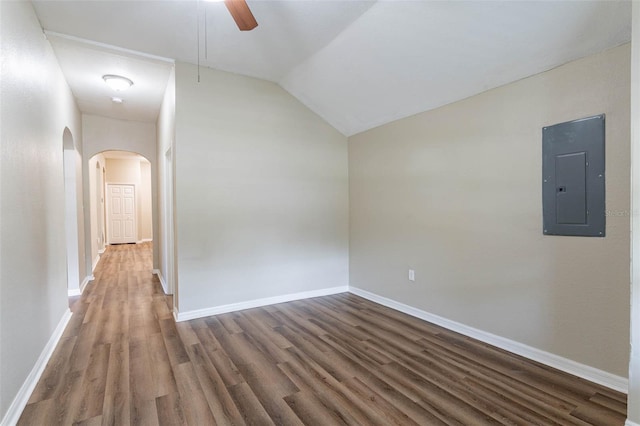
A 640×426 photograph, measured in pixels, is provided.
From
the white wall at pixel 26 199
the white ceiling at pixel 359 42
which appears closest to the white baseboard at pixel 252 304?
the white wall at pixel 26 199

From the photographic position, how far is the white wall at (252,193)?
338 centimetres

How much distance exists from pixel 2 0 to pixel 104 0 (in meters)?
0.74

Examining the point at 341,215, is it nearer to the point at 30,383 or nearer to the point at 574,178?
the point at 574,178

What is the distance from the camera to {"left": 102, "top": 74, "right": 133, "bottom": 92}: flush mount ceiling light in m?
3.67

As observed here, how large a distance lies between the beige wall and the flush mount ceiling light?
123 inches

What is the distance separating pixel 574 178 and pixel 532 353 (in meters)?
1.36

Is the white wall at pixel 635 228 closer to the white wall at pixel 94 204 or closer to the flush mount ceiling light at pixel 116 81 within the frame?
the flush mount ceiling light at pixel 116 81

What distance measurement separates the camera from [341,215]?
4.46 meters

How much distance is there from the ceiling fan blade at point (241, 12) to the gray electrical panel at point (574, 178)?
87.8 inches

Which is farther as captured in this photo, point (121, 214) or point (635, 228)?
point (121, 214)

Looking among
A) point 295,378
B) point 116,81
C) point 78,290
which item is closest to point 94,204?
point 78,290

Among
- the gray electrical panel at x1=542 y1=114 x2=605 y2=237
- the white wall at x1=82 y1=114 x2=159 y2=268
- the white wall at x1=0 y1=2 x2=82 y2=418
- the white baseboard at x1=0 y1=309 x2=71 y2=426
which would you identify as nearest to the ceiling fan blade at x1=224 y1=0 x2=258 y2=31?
the white wall at x1=0 y1=2 x2=82 y2=418

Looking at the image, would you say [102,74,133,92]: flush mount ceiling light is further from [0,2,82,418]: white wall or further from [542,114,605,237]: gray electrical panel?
[542,114,605,237]: gray electrical panel

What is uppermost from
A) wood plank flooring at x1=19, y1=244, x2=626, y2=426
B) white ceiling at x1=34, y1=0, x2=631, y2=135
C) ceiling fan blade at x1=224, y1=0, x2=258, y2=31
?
white ceiling at x1=34, y1=0, x2=631, y2=135
